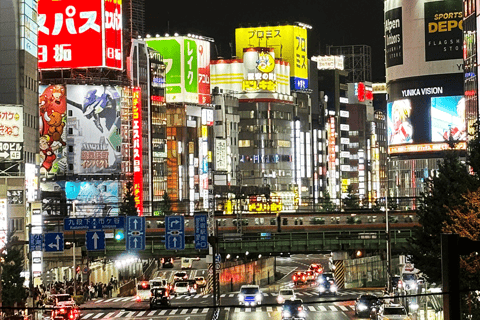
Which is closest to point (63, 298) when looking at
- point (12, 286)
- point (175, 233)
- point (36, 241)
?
point (12, 286)

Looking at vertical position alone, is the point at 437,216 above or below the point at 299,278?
above

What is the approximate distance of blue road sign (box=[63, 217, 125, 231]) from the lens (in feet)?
212

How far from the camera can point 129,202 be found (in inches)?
4688

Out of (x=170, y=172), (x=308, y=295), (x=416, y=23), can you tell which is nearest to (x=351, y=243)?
(x=308, y=295)

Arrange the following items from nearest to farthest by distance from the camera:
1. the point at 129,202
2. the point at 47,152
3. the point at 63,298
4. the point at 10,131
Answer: the point at 63,298 < the point at 10,131 < the point at 129,202 < the point at 47,152

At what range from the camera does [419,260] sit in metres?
57.4

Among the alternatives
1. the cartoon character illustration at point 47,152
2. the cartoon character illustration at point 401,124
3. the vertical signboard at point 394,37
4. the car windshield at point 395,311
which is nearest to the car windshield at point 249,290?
the car windshield at point 395,311

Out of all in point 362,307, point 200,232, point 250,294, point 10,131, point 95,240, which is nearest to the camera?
point 362,307

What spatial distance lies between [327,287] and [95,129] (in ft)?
149

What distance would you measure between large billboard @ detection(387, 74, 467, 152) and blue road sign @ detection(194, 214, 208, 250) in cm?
7472

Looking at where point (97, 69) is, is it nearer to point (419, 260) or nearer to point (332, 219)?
point (332, 219)

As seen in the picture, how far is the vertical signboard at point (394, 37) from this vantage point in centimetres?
14112

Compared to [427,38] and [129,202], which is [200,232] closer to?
[129,202]

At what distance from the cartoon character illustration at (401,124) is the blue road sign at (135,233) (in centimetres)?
7847
